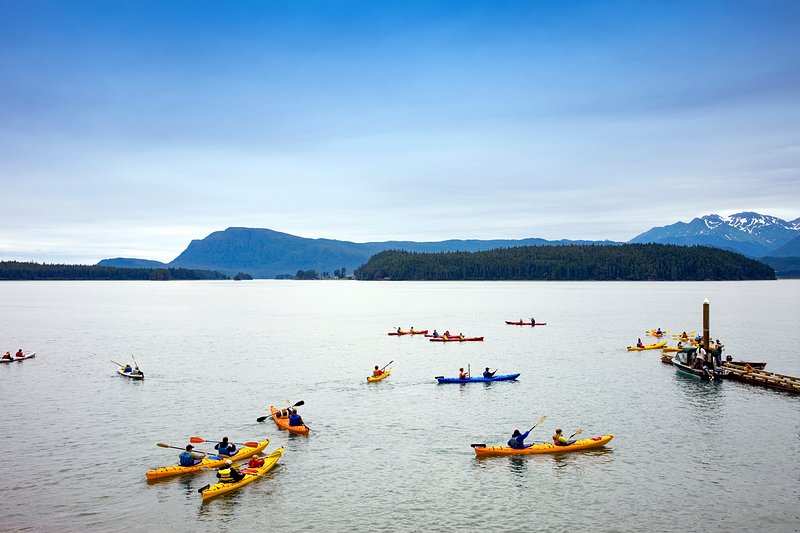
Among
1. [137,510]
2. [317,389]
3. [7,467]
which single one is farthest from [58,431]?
[317,389]

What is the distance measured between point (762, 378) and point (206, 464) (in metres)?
46.6

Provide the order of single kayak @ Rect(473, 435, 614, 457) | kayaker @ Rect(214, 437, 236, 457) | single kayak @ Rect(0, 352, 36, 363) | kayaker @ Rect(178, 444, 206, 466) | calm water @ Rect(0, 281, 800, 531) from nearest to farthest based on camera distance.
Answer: calm water @ Rect(0, 281, 800, 531) < kayaker @ Rect(178, 444, 206, 466) < kayaker @ Rect(214, 437, 236, 457) < single kayak @ Rect(473, 435, 614, 457) < single kayak @ Rect(0, 352, 36, 363)

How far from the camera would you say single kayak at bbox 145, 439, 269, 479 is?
32.2 metres

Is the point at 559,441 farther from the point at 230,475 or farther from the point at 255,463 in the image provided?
the point at 230,475

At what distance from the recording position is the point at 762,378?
178 feet

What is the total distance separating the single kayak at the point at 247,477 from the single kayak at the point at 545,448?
11.2m

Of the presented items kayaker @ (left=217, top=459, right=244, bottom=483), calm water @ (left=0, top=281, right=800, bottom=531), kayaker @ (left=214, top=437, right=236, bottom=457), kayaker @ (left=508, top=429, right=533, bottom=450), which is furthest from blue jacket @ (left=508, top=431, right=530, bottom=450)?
kayaker @ (left=214, top=437, right=236, bottom=457)

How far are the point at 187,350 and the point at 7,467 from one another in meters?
48.8

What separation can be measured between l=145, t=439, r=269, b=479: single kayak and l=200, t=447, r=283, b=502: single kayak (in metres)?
1.13

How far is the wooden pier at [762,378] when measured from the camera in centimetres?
5192

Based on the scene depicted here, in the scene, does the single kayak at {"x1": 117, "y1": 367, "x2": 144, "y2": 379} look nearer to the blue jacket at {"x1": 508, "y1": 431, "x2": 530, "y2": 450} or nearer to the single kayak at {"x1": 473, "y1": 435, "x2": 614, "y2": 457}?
the single kayak at {"x1": 473, "y1": 435, "x2": 614, "y2": 457}

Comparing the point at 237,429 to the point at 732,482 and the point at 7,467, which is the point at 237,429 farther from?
the point at 732,482

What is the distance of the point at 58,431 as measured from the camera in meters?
41.3

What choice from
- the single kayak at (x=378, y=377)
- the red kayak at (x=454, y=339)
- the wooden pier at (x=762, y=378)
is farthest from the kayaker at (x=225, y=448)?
the red kayak at (x=454, y=339)
